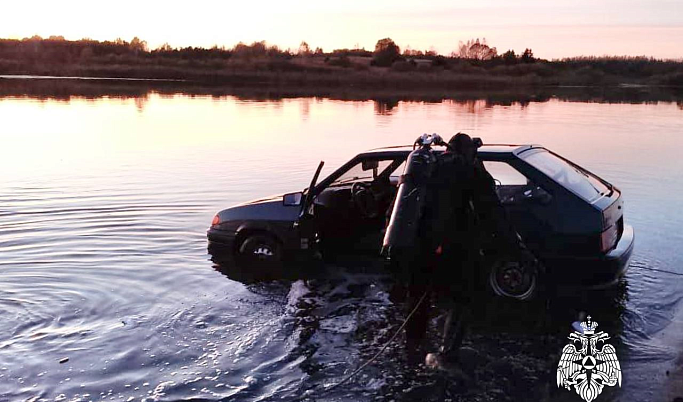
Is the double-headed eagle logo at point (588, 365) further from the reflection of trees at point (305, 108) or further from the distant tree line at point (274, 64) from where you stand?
the distant tree line at point (274, 64)

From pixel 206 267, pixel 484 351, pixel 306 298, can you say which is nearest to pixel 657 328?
pixel 484 351

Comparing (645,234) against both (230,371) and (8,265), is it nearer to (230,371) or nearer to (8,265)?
(230,371)

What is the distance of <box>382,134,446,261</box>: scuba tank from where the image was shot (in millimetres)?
5461

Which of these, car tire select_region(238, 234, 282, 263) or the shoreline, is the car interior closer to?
car tire select_region(238, 234, 282, 263)

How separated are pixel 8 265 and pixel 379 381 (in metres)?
5.72

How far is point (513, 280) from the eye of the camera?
7.26 metres

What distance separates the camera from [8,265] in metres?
9.09

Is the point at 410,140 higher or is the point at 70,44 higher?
the point at 70,44

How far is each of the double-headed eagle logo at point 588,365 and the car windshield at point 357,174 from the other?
9.97ft

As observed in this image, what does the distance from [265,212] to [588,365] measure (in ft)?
14.3

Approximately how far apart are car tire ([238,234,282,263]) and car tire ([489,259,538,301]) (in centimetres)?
275

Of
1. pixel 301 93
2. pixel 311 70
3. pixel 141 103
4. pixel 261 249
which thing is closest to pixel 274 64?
pixel 311 70

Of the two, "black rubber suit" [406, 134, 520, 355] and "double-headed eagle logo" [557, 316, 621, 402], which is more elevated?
"black rubber suit" [406, 134, 520, 355]

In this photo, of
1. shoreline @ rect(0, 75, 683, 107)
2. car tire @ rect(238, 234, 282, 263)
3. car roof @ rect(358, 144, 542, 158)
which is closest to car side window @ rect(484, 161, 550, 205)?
car roof @ rect(358, 144, 542, 158)
